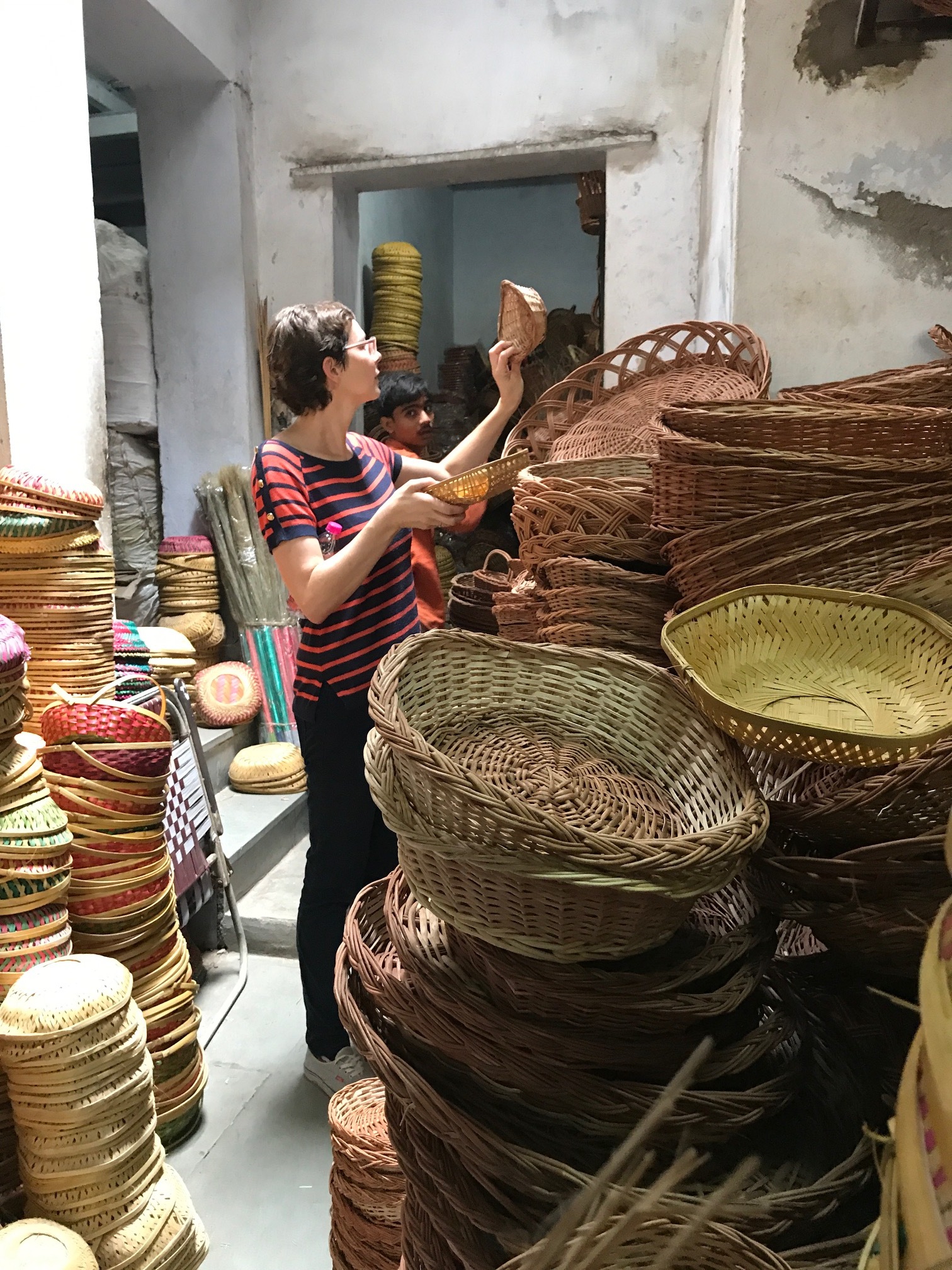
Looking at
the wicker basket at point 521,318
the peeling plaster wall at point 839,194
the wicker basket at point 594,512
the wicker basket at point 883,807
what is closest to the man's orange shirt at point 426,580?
the wicker basket at point 521,318

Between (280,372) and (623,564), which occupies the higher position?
(280,372)

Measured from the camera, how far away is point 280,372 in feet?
5.73

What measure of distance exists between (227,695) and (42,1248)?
2.16 metres

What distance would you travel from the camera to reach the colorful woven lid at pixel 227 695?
10.3 feet

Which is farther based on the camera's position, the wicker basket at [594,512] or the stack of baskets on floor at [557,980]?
A: the wicker basket at [594,512]

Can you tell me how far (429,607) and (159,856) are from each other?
3.22ft

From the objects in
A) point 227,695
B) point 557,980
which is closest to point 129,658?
point 227,695

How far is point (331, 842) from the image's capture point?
174 cm

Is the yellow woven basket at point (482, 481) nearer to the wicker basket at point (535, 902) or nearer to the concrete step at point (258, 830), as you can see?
the wicker basket at point (535, 902)

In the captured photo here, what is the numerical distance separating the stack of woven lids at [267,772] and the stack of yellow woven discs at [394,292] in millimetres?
2091

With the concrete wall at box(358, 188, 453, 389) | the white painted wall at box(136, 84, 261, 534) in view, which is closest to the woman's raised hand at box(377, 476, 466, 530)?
the white painted wall at box(136, 84, 261, 534)

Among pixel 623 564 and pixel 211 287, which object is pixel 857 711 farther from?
pixel 211 287

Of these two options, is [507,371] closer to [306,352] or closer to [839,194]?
[306,352]

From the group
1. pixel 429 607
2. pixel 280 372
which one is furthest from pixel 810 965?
pixel 429 607
